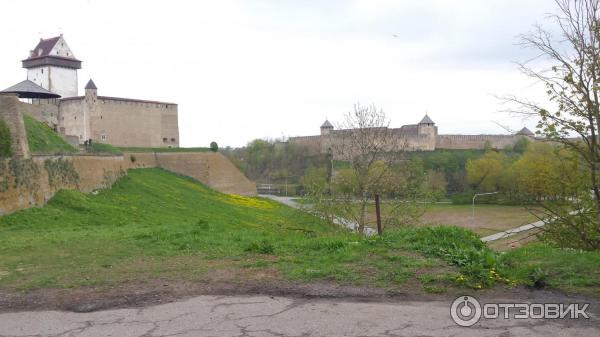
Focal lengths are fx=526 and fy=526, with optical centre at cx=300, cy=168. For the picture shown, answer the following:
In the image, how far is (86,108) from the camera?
130ft

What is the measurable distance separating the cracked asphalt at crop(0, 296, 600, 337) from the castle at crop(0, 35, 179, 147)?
33.4 meters

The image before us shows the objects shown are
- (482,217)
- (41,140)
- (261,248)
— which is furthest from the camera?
(482,217)

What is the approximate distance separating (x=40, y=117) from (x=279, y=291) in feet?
101

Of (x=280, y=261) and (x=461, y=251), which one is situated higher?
(x=461, y=251)

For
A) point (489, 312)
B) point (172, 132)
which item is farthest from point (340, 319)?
point (172, 132)

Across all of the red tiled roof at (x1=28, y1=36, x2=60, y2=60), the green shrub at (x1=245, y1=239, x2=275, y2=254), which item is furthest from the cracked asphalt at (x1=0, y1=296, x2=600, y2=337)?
the red tiled roof at (x1=28, y1=36, x2=60, y2=60)

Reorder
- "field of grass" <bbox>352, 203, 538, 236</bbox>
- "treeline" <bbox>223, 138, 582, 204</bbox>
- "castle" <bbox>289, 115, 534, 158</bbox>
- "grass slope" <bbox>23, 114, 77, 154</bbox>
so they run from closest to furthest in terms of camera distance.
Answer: "grass slope" <bbox>23, 114, 77, 154</bbox>, "treeline" <bbox>223, 138, 582, 204</bbox>, "field of grass" <bbox>352, 203, 538, 236</bbox>, "castle" <bbox>289, 115, 534, 158</bbox>

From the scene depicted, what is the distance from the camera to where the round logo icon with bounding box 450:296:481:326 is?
4.95 meters

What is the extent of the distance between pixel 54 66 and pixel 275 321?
41837mm

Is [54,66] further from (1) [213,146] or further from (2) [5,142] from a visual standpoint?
(2) [5,142]

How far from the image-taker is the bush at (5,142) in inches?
606

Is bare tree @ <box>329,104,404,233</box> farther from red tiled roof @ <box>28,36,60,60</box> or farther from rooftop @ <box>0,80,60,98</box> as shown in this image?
red tiled roof @ <box>28,36,60,60</box>

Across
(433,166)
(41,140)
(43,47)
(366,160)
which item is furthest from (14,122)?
(433,166)


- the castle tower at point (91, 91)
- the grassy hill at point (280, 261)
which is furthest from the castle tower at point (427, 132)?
the grassy hill at point (280, 261)
